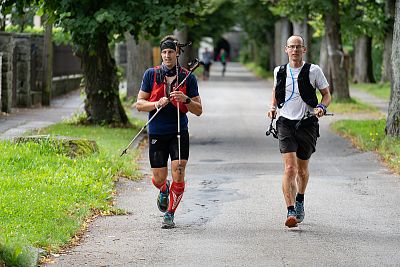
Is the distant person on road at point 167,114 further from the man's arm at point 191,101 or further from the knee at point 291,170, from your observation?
the knee at point 291,170

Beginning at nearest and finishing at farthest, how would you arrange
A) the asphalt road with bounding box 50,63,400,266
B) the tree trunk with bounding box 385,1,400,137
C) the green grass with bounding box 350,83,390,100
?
the asphalt road with bounding box 50,63,400,266
the tree trunk with bounding box 385,1,400,137
the green grass with bounding box 350,83,390,100

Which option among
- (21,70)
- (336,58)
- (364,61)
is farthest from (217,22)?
(21,70)

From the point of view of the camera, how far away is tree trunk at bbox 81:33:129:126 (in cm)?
2219

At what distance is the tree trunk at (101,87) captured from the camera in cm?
2219

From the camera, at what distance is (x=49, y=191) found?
11.6 m

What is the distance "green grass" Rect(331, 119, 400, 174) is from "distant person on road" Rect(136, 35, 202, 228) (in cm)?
561

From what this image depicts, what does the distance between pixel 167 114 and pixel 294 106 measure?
1215 mm

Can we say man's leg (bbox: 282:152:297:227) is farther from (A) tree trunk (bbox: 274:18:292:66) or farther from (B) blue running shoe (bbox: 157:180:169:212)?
(A) tree trunk (bbox: 274:18:292:66)

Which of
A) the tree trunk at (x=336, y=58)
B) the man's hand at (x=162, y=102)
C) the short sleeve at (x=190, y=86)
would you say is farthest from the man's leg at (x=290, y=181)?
the tree trunk at (x=336, y=58)

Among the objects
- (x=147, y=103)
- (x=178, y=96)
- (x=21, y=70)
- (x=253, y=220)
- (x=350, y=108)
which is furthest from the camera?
(x=350, y=108)

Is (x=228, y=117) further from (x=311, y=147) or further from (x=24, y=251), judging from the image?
(x=24, y=251)

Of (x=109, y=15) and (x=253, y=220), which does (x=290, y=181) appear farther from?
(x=109, y=15)

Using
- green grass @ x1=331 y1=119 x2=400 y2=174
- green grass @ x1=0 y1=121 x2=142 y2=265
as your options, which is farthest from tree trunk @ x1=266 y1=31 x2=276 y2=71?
green grass @ x1=0 y1=121 x2=142 y2=265

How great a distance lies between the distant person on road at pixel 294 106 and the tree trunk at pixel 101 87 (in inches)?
462
